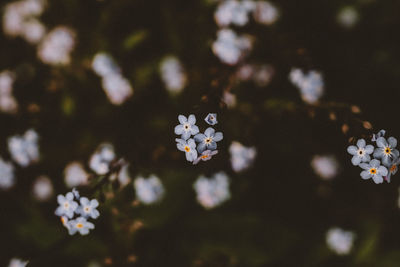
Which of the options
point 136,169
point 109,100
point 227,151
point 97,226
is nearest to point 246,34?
point 227,151

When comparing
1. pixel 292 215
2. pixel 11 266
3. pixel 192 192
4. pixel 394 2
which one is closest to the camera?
pixel 11 266

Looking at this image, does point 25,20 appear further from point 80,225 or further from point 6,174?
point 80,225

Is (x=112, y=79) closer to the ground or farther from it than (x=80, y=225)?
farther from it

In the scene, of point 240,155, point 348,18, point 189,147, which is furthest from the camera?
point 348,18

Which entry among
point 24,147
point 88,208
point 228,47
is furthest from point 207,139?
point 24,147

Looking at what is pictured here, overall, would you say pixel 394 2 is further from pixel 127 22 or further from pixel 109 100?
pixel 109 100

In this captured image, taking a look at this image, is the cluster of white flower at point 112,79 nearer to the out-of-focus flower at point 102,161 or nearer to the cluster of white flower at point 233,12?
the out-of-focus flower at point 102,161

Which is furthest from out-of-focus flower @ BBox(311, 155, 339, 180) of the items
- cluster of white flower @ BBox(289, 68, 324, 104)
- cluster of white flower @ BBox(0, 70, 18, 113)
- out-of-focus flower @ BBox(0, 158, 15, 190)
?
cluster of white flower @ BBox(0, 70, 18, 113)
